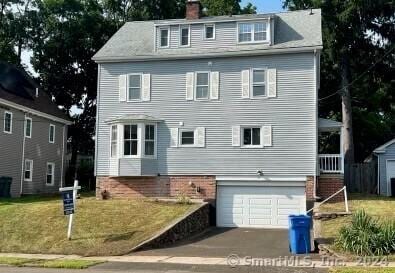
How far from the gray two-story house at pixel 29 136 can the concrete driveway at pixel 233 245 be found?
601 inches

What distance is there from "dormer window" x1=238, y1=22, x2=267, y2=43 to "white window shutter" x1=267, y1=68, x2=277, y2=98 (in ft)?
6.23

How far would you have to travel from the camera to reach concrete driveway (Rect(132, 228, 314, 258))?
61.9 feet

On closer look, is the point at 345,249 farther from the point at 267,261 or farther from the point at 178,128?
the point at 178,128

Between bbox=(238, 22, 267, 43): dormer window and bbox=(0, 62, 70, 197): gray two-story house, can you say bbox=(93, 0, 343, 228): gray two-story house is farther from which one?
bbox=(0, 62, 70, 197): gray two-story house

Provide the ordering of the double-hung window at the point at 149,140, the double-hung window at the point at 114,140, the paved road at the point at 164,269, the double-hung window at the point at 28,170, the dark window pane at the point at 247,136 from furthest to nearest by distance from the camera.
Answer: the double-hung window at the point at 28,170, the double-hung window at the point at 114,140, the double-hung window at the point at 149,140, the dark window pane at the point at 247,136, the paved road at the point at 164,269

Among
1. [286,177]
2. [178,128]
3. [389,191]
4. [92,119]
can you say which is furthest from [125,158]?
[92,119]

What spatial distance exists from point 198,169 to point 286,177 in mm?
4248

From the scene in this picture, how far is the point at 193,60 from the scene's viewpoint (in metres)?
28.9

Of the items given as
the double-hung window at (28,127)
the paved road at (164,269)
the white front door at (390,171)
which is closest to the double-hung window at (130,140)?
the double-hung window at (28,127)

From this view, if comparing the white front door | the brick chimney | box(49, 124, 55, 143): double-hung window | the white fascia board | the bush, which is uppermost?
the brick chimney

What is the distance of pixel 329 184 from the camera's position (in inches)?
1070

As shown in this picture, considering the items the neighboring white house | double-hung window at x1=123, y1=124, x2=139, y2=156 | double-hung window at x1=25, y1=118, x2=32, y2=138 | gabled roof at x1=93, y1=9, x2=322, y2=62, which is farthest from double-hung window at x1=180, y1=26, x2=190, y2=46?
the neighboring white house

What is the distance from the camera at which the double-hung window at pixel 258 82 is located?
27891mm

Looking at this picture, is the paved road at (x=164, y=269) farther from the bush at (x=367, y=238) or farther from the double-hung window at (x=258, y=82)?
the double-hung window at (x=258, y=82)
